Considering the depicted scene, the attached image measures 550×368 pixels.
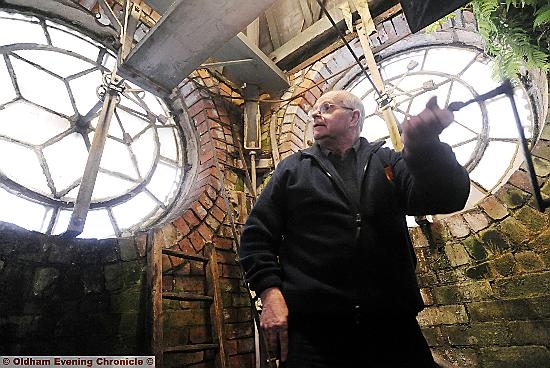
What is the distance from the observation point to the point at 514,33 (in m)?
1.48

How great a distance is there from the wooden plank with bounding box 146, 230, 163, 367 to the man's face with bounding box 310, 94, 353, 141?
4.00ft

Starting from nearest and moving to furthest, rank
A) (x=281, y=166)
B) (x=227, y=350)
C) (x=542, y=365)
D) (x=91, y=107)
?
(x=281, y=166) < (x=542, y=365) < (x=227, y=350) < (x=91, y=107)

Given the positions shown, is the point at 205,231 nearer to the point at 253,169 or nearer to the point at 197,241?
the point at 197,241

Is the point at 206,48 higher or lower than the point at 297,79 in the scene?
lower

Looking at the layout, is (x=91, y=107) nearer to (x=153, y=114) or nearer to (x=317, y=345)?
(x=153, y=114)

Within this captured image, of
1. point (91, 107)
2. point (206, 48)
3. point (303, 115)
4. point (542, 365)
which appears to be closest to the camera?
point (542, 365)

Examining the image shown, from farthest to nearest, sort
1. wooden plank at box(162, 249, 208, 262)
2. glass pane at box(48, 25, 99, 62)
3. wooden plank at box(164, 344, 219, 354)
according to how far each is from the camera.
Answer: glass pane at box(48, 25, 99, 62) → wooden plank at box(162, 249, 208, 262) → wooden plank at box(164, 344, 219, 354)

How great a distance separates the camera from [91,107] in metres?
2.62

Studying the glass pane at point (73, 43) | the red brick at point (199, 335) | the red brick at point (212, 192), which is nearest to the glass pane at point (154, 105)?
the glass pane at point (73, 43)

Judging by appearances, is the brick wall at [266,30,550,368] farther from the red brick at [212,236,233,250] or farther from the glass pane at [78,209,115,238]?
the glass pane at [78,209,115,238]

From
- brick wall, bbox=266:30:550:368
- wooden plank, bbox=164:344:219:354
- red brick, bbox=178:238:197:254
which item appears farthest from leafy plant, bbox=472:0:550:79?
wooden plank, bbox=164:344:219:354

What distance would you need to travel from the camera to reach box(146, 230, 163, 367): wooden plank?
1.73 m

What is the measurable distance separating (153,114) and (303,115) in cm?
137

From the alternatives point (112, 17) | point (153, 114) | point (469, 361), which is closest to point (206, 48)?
point (112, 17)
